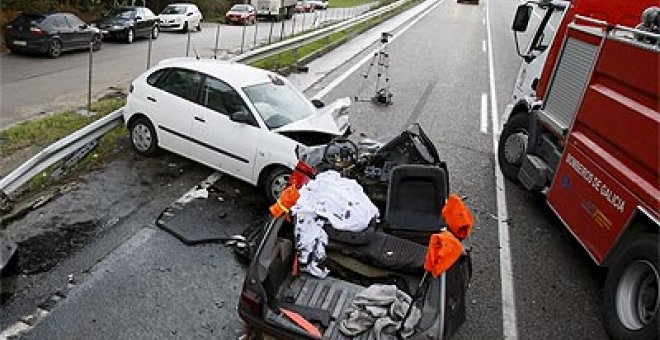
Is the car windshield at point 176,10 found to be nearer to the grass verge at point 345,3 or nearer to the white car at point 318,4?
the white car at point 318,4

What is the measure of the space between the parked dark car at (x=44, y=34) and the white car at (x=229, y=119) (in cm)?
1125

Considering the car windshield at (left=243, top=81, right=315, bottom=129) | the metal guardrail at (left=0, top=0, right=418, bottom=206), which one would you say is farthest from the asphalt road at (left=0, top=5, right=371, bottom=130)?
the car windshield at (left=243, top=81, right=315, bottom=129)

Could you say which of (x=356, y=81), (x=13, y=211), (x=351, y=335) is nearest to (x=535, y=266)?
(x=351, y=335)

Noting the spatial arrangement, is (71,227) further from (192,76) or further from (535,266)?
(535,266)

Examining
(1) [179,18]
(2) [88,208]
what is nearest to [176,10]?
(1) [179,18]

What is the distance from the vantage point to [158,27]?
27.6 metres

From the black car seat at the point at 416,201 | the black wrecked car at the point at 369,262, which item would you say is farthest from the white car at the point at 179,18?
the black car seat at the point at 416,201

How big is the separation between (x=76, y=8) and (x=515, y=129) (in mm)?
23656

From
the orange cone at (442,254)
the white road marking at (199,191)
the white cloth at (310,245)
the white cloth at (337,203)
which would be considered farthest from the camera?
the white road marking at (199,191)

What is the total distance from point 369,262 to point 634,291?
99.4 inches

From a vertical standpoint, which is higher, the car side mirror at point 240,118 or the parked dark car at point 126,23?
the car side mirror at point 240,118

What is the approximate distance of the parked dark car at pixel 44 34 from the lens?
727 inches

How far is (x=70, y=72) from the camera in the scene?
16875mm

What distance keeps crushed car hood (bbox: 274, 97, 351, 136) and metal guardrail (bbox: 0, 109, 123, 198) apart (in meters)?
2.87
